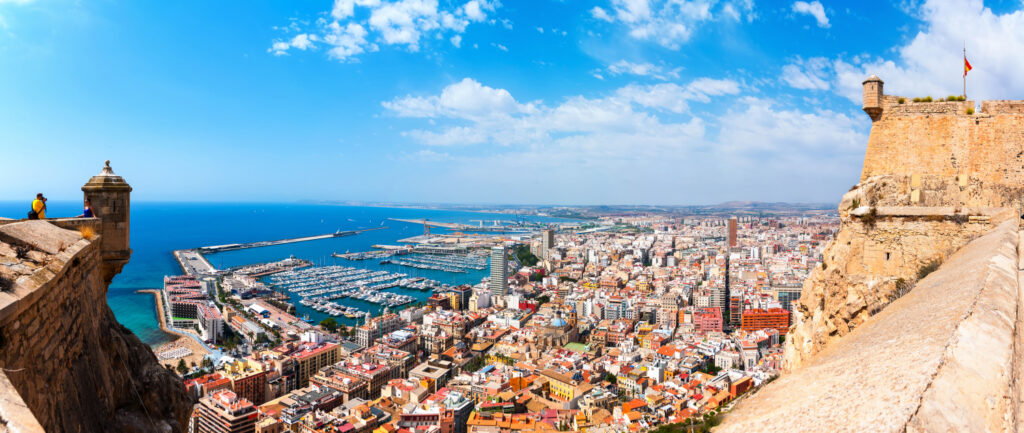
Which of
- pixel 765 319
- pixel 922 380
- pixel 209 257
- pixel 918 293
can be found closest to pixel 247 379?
pixel 918 293

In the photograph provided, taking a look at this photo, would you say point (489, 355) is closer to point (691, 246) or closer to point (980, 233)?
point (980, 233)

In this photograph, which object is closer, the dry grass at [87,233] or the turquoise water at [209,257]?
Answer: the dry grass at [87,233]

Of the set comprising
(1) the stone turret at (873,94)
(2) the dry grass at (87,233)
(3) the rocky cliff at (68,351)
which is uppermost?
(1) the stone turret at (873,94)

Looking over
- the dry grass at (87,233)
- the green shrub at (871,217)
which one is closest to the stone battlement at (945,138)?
the green shrub at (871,217)

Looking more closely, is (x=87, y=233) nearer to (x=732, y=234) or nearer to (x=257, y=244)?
(x=257, y=244)

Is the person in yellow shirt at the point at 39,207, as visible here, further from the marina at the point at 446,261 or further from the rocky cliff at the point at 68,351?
the marina at the point at 446,261

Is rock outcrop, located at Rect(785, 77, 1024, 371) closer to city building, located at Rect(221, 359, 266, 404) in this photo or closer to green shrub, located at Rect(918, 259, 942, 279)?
green shrub, located at Rect(918, 259, 942, 279)

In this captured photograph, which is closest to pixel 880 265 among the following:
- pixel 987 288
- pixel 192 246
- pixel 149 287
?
pixel 987 288
